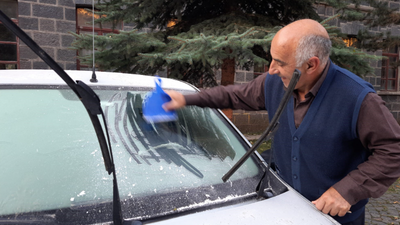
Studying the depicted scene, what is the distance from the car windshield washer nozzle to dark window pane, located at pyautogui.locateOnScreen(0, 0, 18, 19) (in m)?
6.41

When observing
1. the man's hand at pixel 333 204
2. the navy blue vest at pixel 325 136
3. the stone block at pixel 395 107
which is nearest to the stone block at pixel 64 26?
the navy blue vest at pixel 325 136

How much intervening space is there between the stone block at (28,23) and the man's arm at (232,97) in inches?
246

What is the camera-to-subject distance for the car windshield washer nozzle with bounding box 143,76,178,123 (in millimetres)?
1626

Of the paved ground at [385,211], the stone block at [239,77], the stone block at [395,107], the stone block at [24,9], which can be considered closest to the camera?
the paved ground at [385,211]

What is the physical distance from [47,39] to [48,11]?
22.7 inches

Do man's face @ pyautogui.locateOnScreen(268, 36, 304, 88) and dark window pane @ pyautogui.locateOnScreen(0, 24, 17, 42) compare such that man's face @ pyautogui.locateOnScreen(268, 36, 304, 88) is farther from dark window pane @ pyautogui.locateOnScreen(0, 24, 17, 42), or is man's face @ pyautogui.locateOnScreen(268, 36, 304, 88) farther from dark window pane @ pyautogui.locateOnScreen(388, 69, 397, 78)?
dark window pane @ pyautogui.locateOnScreen(388, 69, 397, 78)

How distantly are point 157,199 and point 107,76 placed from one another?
853mm

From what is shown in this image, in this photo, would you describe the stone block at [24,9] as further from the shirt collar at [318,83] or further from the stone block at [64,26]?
the shirt collar at [318,83]

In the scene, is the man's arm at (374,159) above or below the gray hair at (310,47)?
below

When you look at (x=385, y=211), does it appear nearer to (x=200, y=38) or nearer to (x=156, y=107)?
(x=200, y=38)

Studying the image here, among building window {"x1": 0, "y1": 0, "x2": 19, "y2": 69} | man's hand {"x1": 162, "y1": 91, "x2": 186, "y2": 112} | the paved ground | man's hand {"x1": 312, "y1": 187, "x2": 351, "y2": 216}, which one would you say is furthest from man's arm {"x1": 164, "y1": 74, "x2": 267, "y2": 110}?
building window {"x1": 0, "y1": 0, "x2": 19, "y2": 69}

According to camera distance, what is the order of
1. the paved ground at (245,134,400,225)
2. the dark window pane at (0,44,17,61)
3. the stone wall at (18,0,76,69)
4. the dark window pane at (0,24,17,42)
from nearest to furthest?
the paved ground at (245,134,400,225), the stone wall at (18,0,76,69), the dark window pane at (0,24,17,42), the dark window pane at (0,44,17,61)

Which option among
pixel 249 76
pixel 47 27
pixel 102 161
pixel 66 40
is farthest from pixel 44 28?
pixel 102 161

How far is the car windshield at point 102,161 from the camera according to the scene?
3.83ft
